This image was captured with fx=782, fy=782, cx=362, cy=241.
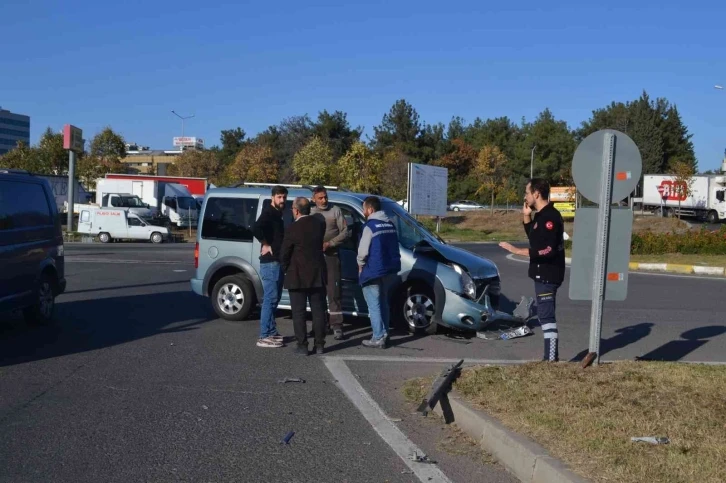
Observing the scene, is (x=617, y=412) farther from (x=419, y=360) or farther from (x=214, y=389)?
(x=214, y=389)

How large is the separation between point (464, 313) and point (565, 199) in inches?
2073

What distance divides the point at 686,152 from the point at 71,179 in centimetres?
5749

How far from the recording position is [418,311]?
35.9ft

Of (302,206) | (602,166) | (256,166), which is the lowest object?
(302,206)

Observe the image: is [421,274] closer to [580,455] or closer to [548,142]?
[580,455]

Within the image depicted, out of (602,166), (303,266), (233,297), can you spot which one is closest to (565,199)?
(233,297)

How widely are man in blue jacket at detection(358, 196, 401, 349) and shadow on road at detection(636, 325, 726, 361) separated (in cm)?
320

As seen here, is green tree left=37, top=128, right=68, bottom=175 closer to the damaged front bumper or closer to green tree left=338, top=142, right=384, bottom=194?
green tree left=338, top=142, right=384, bottom=194

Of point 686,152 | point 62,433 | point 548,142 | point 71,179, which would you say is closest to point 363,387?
point 62,433

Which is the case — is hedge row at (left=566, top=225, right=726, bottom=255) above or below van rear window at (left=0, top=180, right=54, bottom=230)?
below

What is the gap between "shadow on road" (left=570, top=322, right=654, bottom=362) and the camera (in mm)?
10383

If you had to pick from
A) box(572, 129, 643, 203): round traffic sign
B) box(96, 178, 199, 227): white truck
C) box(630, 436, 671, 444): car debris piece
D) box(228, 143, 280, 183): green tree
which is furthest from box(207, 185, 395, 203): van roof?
box(228, 143, 280, 183): green tree

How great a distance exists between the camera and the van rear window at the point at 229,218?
11.6 metres

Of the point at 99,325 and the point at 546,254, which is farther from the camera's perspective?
the point at 99,325
